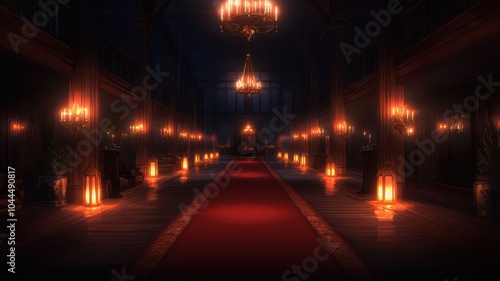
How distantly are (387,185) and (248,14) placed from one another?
4.42 metres

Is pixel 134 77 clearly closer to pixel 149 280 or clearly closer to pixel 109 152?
pixel 109 152

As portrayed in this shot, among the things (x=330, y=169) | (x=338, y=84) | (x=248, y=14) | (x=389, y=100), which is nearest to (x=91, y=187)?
(x=248, y=14)

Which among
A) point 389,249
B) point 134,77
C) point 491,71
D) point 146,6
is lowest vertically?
point 389,249

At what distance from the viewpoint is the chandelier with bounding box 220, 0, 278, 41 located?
8.07 meters

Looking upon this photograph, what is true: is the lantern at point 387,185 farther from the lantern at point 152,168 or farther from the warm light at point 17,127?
the warm light at point 17,127

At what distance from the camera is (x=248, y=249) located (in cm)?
460

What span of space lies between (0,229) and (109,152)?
3.76m

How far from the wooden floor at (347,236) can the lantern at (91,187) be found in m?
0.23

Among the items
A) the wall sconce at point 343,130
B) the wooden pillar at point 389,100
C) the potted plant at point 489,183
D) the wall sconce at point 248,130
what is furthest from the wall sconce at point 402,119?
the wall sconce at point 248,130

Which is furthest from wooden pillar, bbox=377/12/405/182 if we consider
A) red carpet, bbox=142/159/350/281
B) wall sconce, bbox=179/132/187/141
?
wall sconce, bbox=179/132/187/141

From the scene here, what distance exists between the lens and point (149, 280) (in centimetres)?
357

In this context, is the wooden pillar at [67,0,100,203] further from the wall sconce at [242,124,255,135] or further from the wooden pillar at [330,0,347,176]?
the wall sconce at [242,124,255,135]

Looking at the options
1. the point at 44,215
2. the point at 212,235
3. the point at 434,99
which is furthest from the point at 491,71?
the point at 44,215

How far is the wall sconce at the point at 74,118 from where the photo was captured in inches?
310
